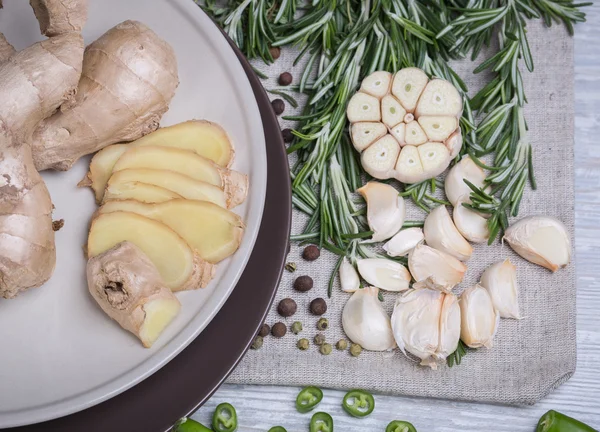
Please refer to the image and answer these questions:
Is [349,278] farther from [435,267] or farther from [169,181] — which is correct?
[169,181]

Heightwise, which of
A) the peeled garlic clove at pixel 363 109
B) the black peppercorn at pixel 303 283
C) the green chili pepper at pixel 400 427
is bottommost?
the green chili pepper at pixel 400 427

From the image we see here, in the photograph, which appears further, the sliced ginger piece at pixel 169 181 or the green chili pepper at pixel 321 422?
the green chili pepper at pixel 321 422

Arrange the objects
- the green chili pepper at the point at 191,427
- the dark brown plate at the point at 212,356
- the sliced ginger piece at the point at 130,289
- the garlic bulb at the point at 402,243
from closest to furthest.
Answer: the sliced ginger piece at the point at 130,289 → the dark brown plate at the point at 212,356 → the green chili pepper at the point at 191,427 → the garlic bulb at the point at 402,243

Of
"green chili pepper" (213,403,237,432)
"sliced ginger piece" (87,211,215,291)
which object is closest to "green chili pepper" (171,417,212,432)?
"green chili pepper" (213,403,237,432)

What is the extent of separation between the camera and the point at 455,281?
5.21 ft

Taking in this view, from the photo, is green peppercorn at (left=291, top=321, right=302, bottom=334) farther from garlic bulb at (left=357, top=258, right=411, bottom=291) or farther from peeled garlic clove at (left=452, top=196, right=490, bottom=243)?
peeled garlic clove at (left=452, top=196, right=490, bottom=243)

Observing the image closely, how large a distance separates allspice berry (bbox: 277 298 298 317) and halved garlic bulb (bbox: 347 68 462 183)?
34 centimetres

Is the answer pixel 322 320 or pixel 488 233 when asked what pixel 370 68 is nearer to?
pixel 488 233

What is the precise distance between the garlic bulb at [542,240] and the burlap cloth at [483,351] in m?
0.04

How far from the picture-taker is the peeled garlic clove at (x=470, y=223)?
161 cm

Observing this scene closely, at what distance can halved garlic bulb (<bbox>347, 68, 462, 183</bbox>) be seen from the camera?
1.58 metres

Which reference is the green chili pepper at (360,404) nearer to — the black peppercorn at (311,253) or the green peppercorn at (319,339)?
the green peppercorn at (319,339)

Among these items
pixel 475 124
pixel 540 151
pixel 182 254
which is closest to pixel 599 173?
pixel 540 151

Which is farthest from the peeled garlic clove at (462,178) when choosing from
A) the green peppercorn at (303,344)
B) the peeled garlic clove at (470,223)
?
the green peppercorn at (303,344)
